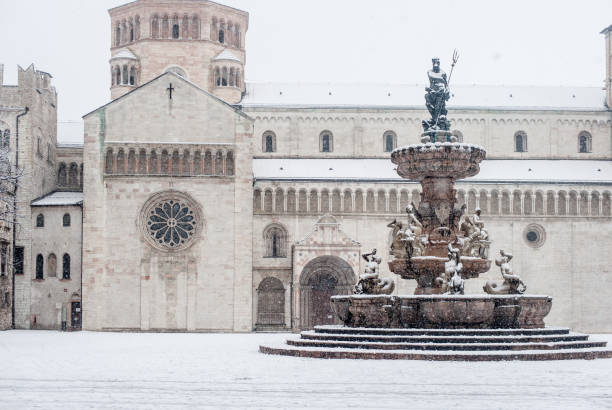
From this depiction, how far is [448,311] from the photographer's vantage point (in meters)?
27.5

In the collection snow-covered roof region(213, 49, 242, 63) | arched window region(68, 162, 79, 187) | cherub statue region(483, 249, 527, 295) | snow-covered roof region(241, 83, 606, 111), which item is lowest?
cherub statue region(483, 249, 527, 295)

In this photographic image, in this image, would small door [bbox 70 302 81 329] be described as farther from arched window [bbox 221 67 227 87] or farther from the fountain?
the fountain

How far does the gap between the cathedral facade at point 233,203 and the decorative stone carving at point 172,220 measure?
9 cm

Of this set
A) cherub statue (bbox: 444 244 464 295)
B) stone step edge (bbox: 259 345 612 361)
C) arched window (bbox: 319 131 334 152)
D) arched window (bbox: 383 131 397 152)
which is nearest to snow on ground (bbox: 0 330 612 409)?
stone step edge (bbox: 259 345 612 361)

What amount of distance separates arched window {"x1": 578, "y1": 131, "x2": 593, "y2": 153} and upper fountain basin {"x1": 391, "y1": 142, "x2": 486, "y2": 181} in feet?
121

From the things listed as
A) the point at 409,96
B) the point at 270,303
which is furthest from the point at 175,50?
the point at 270,303

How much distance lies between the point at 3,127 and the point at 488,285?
1539 inches

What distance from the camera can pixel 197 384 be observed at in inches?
790

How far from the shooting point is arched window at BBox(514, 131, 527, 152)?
65.9m

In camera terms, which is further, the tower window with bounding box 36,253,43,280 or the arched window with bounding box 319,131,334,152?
the arched window with bounding box 319,131,334,152

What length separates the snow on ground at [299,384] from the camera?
55.8ft

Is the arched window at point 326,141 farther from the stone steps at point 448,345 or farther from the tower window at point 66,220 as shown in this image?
the stone steps at point 448,345

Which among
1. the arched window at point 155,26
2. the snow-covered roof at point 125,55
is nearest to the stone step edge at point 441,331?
the snow-covered roof at point 125,55

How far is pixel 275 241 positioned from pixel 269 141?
9.25 metres
